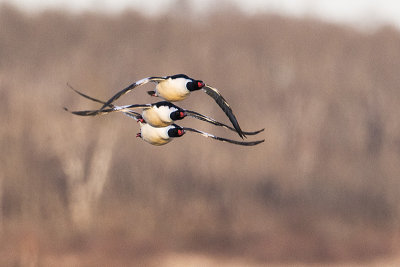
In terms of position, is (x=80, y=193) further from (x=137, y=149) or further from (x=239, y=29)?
(x=239, y=29)

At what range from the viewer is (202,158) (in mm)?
42969

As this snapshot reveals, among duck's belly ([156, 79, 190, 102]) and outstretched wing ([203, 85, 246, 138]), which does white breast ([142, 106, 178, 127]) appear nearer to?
duck's belly ([156, 79, 190, 102])

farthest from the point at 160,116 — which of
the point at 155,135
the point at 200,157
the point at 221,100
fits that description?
the point at 200,157

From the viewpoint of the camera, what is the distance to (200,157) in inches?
1692

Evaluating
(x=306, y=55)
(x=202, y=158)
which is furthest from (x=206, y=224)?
(x=306, y=55)

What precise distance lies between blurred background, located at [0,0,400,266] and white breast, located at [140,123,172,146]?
30.0 metres

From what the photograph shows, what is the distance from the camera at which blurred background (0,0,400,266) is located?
124 feet

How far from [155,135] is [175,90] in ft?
0.84

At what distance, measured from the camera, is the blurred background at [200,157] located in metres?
37.9

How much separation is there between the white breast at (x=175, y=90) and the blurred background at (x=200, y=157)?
3008 cm

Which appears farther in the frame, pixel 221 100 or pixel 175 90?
pixel 221 100

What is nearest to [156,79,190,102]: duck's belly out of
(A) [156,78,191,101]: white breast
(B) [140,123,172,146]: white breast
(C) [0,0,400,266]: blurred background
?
(A) [156,78,191,101]: white breast

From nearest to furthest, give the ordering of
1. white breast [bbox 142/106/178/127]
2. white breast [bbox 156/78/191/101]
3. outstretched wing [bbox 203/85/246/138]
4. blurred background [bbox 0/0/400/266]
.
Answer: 1. white breast [bbox 156/78/191/101]
2. white breast [bbox 142/106/178/127]
3. outstretched wing [bbox 203/85/246/138]
4. blurred background [bbox 0/0/400/266]

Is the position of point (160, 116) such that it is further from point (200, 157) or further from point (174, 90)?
point (200, 157)
